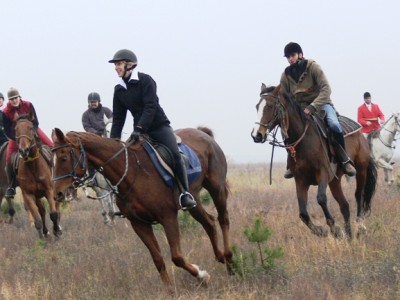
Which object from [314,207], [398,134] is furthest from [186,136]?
[398,134]

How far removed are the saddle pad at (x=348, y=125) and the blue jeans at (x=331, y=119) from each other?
689 millimetres

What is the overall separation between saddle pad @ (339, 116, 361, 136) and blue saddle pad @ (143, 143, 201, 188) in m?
3.62

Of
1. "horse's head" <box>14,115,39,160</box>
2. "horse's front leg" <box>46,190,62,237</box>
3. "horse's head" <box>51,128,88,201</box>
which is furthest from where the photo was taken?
"horse's front leg" <box>46,190,62,237</box>

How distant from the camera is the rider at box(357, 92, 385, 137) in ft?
75.8

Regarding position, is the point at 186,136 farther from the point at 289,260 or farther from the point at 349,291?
the point at 349,291

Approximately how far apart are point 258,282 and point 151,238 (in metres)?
1.36

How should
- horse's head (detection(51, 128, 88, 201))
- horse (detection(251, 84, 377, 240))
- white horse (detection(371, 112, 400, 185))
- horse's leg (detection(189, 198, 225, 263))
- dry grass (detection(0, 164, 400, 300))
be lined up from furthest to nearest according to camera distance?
1. white horse (detection(371, 112, 400, 185))
2. horse (detection(251, 84, 377, 240))
3. horse's leg (detection(189, 198, 225, 263))
4. dry grass (detection(0, 164, 400, 300))
5. horse's head (detection(51, 128, 88, 201))

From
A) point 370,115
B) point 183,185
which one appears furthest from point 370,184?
point 370,115

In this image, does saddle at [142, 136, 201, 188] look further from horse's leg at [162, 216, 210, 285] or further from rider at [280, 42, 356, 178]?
rider at [280, 42, 356, 178]

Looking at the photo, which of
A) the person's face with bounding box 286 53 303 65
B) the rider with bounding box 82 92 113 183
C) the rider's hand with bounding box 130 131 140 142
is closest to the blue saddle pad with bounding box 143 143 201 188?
the rider's hand with bounding box 130 131 140 142

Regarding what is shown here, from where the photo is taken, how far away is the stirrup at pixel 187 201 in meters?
7.63

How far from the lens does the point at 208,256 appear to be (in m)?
9.20

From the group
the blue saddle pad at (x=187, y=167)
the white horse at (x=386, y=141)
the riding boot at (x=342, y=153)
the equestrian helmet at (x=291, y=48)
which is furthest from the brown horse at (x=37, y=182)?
the white horse at (x=386, y=141)

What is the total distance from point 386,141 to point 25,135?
14.6m
